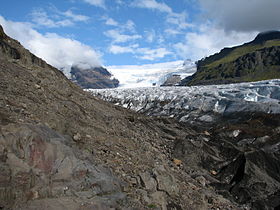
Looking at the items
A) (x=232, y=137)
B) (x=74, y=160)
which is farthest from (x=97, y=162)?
(x=232, y=137)

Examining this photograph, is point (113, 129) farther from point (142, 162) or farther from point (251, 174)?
point (251, 174)

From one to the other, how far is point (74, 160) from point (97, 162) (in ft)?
4.57

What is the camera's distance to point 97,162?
37.4 ft

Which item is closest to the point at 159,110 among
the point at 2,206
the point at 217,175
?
the point at 217,175

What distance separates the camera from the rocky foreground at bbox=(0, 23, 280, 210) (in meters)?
9.15

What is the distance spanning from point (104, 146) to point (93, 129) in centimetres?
168

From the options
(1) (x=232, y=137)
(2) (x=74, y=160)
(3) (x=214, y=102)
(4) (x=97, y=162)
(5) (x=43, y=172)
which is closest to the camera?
(5) (x=43, y=172)

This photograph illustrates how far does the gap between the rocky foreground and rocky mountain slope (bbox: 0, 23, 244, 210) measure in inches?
1.2

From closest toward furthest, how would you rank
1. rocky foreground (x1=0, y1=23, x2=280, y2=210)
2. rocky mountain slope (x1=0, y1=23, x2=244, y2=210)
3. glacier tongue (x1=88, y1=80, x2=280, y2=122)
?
rocky mountain slope (x1=0, y1=23, x2=244, y2=210)
rocky foreground (x1=0, y1=23, x2=280, y2=210)
glacier tongue (x1=88, y1=80, x2=280, y2=122)

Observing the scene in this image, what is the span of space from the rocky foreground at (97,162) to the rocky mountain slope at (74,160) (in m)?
0.03

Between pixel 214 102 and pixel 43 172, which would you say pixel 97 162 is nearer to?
pixel 43 172

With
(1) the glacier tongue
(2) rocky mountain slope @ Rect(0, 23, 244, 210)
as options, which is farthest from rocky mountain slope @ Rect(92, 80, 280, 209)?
(2) rocky mountain slope @ Rect(0, 23, 244, 210)

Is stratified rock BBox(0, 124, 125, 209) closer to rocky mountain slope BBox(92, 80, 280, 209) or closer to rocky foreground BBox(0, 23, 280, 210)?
rocky foreground BBox(0, 23, 280, 210)

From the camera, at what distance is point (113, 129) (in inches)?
649
